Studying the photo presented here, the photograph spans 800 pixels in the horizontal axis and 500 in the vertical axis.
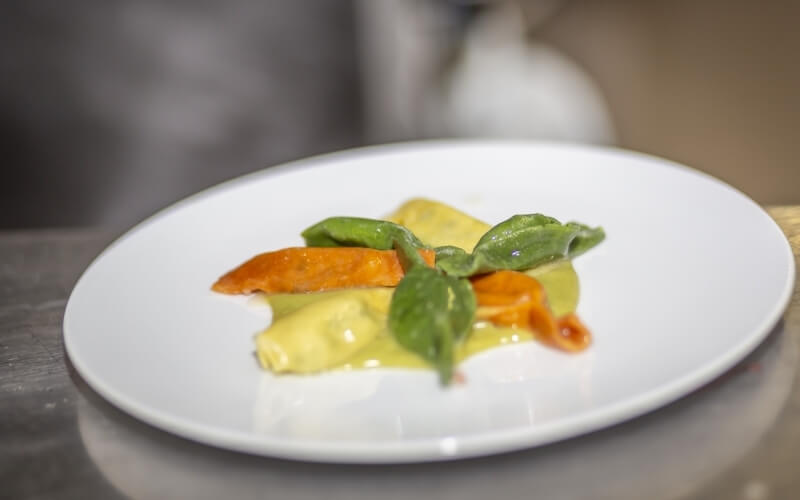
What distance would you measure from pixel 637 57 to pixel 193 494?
15.2ft

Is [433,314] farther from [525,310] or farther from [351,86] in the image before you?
[351,86]

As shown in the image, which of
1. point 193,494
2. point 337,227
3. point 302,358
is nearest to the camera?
point 193,494

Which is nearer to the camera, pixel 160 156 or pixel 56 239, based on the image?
pixel 56 239

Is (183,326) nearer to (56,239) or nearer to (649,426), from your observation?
(649,426)

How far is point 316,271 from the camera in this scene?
1587mm

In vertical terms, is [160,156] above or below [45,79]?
below

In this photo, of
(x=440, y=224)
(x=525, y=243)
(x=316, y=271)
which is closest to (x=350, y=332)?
(x=316, y=271)

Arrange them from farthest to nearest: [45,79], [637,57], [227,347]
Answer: [637,57] < [45,79] < [227,347]

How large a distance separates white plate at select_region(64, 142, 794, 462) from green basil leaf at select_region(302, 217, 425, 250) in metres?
0.16

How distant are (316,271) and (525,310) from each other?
439mm

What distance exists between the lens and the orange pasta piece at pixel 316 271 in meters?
1.55

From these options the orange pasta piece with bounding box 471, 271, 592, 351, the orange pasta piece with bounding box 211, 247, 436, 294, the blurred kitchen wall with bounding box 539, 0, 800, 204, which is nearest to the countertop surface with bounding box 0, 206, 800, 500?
the orange pasta piece with bounding box 471, 271, 592, 351

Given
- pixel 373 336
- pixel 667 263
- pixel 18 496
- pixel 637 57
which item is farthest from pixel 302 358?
pixel 637 57

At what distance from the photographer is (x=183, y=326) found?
1.44m
